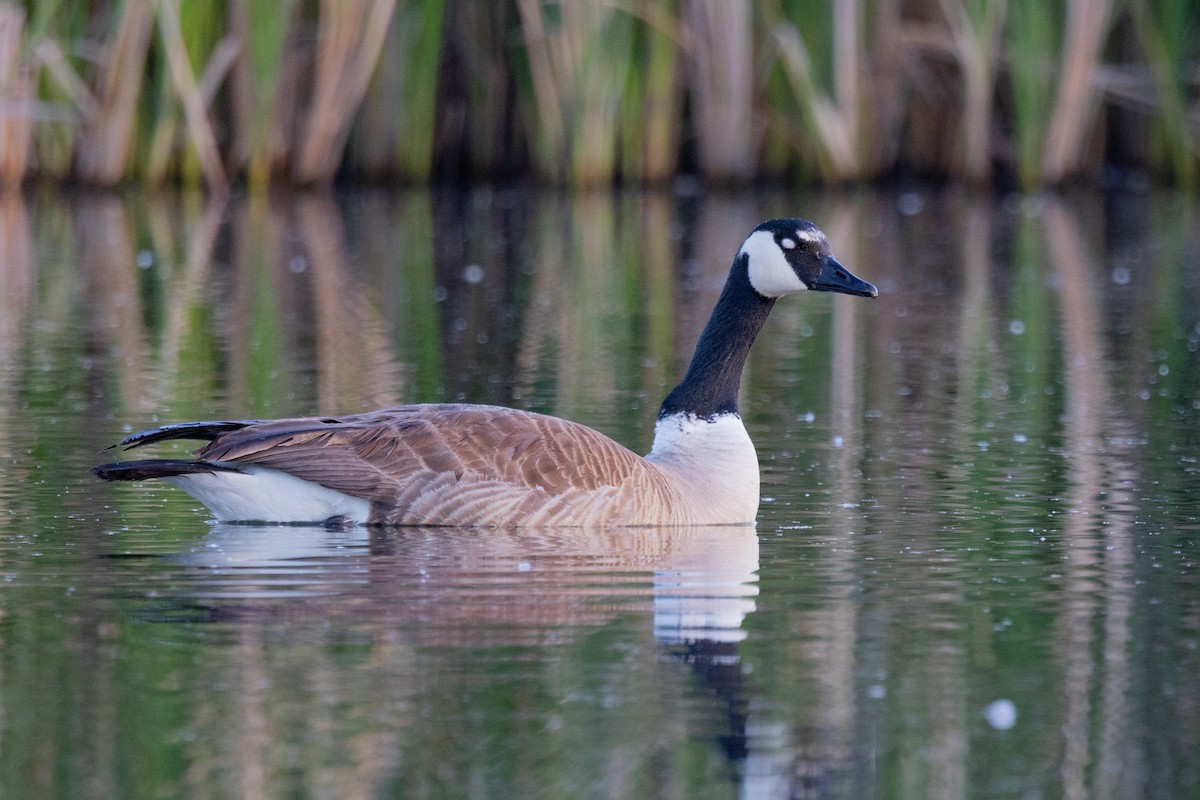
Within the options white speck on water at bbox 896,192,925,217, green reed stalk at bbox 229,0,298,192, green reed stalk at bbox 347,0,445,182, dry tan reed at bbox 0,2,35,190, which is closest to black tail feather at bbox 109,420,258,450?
dry tan reed at bbox 0,2,35,190

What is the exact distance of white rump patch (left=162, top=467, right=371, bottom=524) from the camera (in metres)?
8.58

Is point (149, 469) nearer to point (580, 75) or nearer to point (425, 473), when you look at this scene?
point (425, 473)

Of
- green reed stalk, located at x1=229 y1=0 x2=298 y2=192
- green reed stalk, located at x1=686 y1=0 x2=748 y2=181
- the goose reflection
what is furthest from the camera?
green reed stalk, located at x1=686 y1=0 x2=748 y2=181

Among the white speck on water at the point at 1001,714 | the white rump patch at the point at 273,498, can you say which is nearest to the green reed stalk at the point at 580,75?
the white rump patch at the point at 273,498

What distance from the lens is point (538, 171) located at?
2836cm

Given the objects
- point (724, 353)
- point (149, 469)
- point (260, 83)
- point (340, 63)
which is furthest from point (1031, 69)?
point (149, 469)

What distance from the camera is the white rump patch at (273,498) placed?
8.58 metres

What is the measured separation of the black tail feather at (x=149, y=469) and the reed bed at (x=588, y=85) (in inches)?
595

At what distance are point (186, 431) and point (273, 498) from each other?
1.48 feet

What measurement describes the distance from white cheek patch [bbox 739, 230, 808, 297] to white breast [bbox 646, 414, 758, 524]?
0.71 metres

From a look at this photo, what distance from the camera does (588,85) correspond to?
81.1 ft

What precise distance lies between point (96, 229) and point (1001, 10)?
434 inches

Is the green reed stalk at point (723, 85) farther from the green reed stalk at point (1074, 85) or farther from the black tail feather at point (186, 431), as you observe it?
the black tail feather at point (186, 431)

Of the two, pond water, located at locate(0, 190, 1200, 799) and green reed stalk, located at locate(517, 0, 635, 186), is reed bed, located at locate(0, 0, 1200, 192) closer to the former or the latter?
green reed stalk, located at locate(517, 0, 635, 186)
